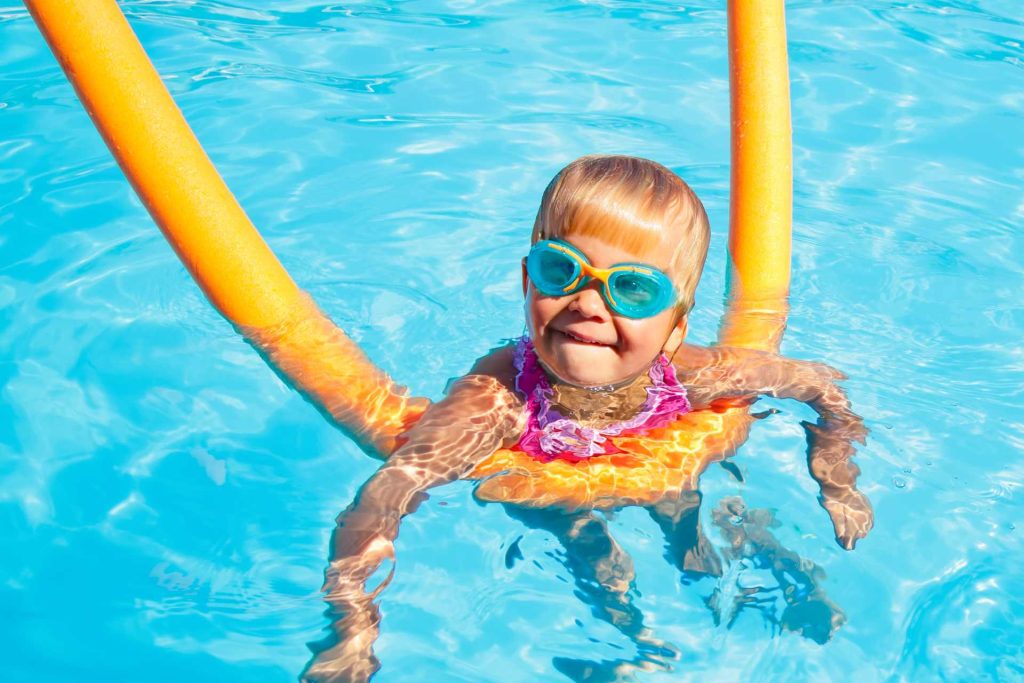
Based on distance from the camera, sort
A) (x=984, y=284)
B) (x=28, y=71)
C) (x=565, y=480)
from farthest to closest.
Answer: (x=28, y=71), (x=984, y=284), (x=565, y=480)

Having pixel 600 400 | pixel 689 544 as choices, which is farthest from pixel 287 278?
pixel 689 544

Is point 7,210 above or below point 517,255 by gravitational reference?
above

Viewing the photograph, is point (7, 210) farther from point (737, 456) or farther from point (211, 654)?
point (737, 456)

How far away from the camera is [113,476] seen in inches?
155

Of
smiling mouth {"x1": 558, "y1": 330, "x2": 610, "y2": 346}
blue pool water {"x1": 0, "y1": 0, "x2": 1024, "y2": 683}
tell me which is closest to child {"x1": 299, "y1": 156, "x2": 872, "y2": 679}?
smiling mouth {"x1": 558, "y1": 330, "x2": 610, "y2": 346}

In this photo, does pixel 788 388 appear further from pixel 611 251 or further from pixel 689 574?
pixel 611 251

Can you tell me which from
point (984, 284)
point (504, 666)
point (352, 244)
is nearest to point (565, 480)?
point (504, 666)

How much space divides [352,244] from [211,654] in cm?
218

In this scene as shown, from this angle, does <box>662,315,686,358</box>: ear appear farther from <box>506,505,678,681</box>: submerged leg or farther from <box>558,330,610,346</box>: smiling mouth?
<box>506,505,678,681</box>: submerged leg

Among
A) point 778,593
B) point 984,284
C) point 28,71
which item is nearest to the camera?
point 778,593

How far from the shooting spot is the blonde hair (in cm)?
282

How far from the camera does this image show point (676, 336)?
3.13 meters

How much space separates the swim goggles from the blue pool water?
1046 mm

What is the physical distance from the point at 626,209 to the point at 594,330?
12.5 inches
